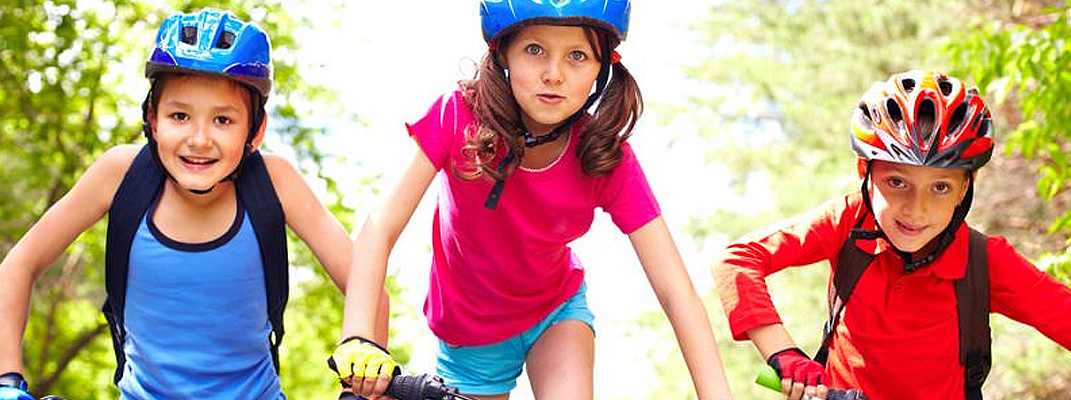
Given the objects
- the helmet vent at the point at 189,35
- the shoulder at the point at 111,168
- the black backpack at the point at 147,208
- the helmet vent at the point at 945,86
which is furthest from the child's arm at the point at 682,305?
the shoulder at the point at 111,168

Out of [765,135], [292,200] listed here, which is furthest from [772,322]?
[765,135]

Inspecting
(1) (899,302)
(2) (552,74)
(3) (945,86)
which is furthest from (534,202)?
(3) (945,86)

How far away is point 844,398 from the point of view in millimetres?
5016

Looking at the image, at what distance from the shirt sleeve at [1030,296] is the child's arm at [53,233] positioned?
11.4 ft

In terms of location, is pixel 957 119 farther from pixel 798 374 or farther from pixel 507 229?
pixel 507 229

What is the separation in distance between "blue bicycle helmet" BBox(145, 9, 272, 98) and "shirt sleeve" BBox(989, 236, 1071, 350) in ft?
9.88

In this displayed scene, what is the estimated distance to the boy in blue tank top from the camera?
5.16m

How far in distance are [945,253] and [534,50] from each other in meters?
1.88

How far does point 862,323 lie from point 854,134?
784mm

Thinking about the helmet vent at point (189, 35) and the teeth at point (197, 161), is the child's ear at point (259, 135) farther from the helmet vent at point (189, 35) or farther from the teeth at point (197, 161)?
the helmet vent at point (189, 35)

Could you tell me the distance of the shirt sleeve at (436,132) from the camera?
5.23 m

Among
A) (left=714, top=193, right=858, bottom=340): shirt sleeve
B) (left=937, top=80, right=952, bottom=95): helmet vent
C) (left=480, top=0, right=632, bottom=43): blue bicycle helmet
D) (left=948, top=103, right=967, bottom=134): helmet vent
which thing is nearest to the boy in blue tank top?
(left=480, top=0, right=632, bottom=43): blue bicycle helmet

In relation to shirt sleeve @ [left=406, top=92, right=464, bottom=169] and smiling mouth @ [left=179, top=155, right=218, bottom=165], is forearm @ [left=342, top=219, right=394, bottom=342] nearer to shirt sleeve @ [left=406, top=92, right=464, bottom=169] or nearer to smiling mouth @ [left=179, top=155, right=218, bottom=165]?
shirt sleeve @ [left=406, top=92, right=464, bottom=169]

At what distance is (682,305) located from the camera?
16.8 ft
